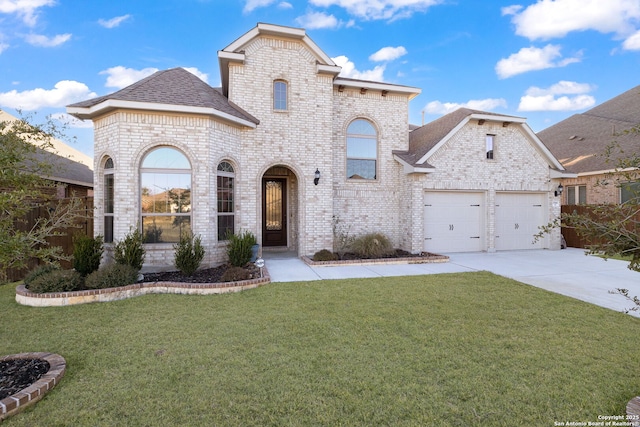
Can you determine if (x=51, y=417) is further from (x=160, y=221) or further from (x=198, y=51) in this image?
(x=198, y=51)

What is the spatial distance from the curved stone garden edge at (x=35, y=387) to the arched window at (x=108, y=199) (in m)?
5.42

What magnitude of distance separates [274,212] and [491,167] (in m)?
8.77

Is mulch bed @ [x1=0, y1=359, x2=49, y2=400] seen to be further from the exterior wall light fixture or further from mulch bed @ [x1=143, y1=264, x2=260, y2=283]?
the exterior wall light fixture

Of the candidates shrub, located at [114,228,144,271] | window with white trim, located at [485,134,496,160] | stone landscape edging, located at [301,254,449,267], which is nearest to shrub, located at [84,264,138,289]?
shrub, located at [114,228,144,271]

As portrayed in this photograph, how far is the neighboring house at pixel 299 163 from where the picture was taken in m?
8.20

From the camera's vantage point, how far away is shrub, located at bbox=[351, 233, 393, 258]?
10.1 m

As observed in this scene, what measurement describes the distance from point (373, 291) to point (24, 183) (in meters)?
5.68

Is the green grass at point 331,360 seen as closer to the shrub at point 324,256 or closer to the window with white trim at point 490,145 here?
the shrub at point 324,256

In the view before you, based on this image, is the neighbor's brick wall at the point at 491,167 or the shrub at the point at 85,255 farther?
the neighbor's brick wall at the point at 491,167

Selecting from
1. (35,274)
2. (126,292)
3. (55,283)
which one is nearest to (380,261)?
(126,292)

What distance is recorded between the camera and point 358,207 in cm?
1154

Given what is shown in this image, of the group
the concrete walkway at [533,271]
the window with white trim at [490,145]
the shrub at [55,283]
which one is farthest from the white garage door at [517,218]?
the shrub at [55,283]

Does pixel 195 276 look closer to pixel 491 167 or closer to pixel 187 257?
pixel 187 257

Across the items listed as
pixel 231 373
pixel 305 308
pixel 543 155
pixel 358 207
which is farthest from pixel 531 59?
pixel 231 373
